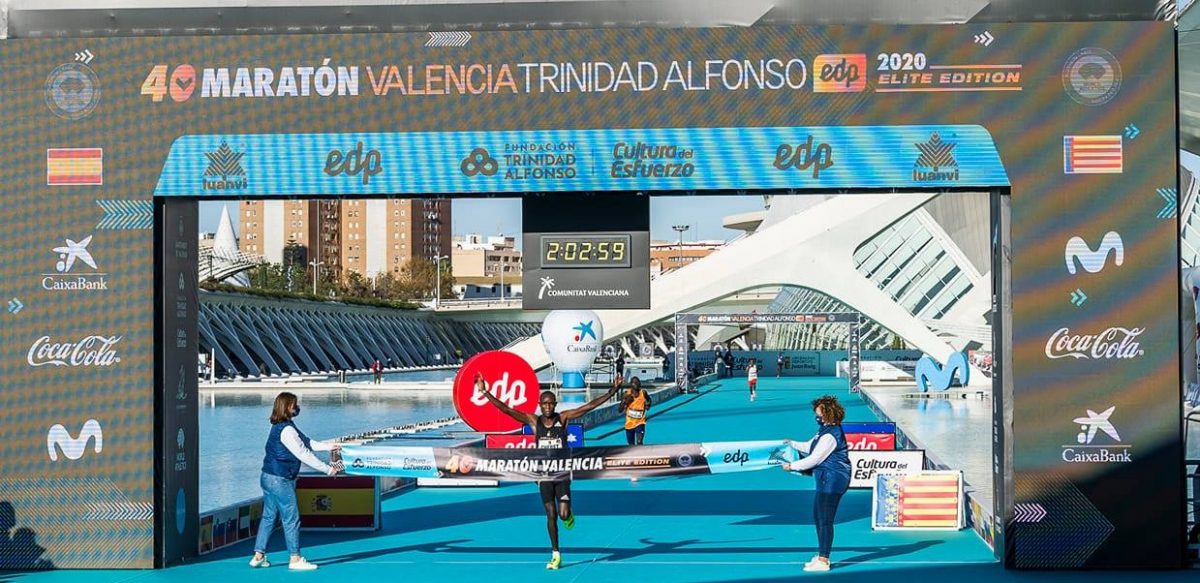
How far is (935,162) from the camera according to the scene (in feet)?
41.9

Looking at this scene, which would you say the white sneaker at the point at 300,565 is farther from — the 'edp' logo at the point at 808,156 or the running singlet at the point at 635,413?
the running singlet at the point at 635,413

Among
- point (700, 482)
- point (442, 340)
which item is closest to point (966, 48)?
point (700, 482)

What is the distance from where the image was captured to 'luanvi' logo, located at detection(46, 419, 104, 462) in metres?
13.1

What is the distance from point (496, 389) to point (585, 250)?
341 cm

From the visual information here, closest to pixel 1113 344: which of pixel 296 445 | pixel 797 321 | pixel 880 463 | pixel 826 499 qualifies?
pixel 826 499

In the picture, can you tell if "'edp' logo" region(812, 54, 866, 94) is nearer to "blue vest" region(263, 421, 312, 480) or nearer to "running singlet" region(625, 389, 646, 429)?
"blue vest" region(263, 421, 312, 480)

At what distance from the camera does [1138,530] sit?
40.9ft

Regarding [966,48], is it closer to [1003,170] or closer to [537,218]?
[1003,170]

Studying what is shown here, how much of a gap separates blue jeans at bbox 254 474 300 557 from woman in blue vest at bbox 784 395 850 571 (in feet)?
14.3

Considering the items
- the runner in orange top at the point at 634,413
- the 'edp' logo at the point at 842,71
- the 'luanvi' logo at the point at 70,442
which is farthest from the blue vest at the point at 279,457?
the runner in orange top at the point at 634,413

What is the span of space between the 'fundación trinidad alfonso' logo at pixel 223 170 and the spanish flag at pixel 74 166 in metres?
1.00

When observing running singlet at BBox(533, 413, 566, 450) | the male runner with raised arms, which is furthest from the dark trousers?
running singlet at BBox(533, 413, 566, 450)

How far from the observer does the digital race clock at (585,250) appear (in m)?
13.1

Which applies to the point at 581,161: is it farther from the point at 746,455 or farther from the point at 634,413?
the point at 634,413
